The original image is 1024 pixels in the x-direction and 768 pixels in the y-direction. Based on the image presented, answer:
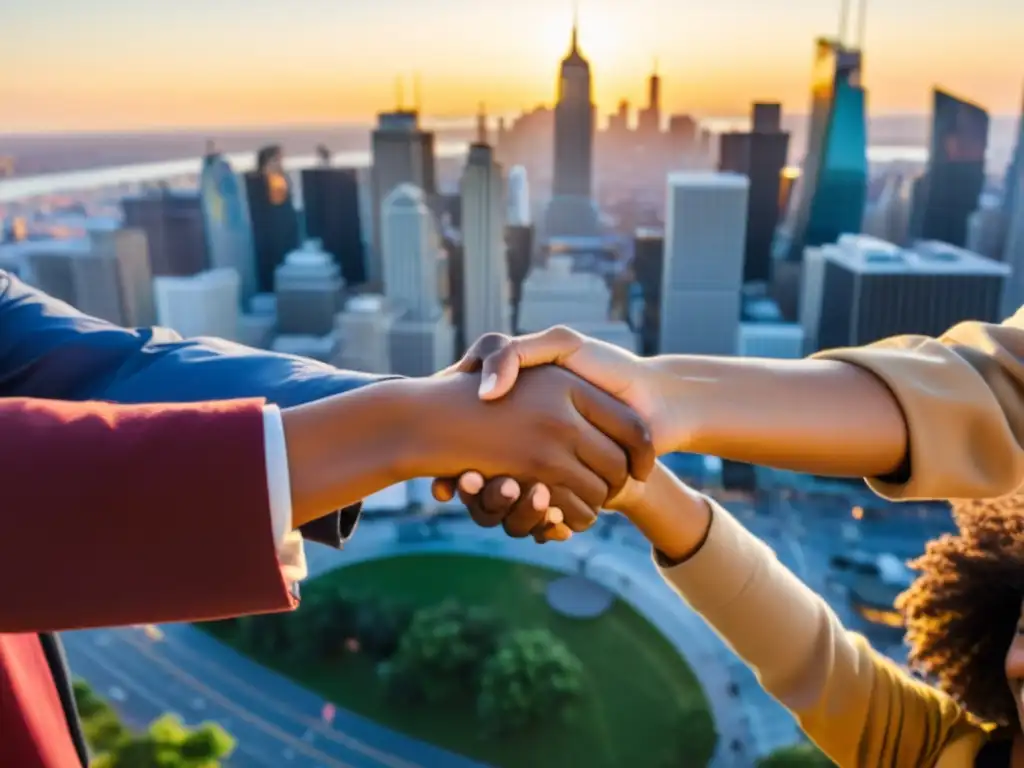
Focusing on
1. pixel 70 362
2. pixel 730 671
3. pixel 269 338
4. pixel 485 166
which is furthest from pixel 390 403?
pixel 269 338

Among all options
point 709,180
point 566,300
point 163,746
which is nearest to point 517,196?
point 566,300

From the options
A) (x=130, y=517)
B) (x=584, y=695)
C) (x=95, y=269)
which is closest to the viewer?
(x=130, y=517)

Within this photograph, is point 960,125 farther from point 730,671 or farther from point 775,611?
point 775,611

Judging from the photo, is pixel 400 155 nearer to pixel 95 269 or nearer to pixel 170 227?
pixel 170 227

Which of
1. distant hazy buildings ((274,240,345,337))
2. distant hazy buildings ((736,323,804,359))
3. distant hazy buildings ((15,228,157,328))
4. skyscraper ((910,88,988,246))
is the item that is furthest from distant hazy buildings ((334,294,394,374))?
skyscraper ((910,88,988,246))

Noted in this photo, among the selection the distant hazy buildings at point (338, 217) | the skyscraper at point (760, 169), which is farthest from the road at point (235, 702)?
the skyscraper at point (760, 169)

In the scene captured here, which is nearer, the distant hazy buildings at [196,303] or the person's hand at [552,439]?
the person's hand at [552,439]

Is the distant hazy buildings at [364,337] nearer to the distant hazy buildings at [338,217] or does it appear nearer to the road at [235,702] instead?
the distant hazy buildings at [338,217]
